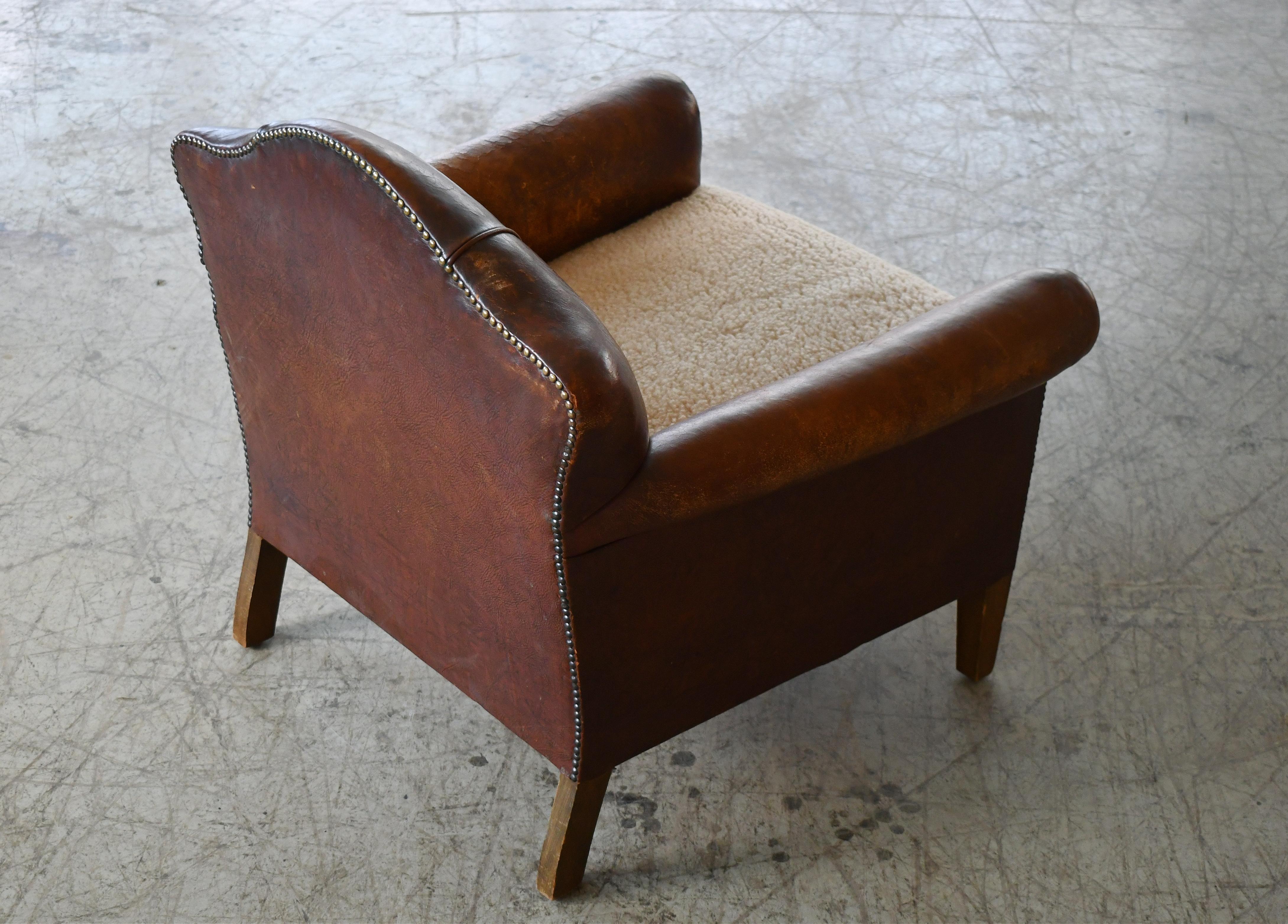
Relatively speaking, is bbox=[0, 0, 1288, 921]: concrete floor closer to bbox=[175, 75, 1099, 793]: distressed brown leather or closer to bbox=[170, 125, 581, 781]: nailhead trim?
bbox=[175, 75, 1099, 793]: distressed brown leather

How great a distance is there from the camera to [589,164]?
6.22 feet

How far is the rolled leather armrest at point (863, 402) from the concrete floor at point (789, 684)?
1.70 ft

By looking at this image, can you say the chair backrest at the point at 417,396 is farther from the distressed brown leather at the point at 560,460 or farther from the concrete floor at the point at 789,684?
the concrete floor at the point at 789,684

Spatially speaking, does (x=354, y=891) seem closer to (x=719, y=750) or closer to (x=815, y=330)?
(x=719, y=750)

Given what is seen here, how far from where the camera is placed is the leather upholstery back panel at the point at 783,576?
1392 mm

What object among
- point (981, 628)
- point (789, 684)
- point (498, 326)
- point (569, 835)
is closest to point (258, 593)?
point (569, 835)

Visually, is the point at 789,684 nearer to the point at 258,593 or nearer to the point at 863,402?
the point at 863,402

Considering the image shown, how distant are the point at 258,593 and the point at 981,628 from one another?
98cm

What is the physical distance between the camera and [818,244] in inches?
74.7

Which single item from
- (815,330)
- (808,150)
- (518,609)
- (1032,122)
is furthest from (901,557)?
(1032,122)

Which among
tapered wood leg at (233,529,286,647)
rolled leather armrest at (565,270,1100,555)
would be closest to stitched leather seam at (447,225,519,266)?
rolled leather armrest at (565,270,1100,555)

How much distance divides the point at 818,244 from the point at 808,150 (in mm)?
1395

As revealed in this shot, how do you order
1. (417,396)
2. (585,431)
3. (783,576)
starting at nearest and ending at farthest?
(585,431)
(417,396)
(783,576)

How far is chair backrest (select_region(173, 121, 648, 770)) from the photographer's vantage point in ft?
3.95
